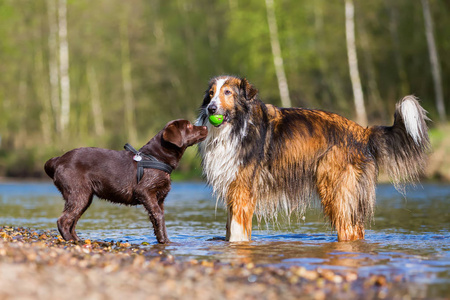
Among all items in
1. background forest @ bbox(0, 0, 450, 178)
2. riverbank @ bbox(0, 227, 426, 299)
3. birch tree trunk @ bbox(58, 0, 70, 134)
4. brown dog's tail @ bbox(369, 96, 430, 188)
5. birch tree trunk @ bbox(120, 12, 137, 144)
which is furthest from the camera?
birch tree trunk @ bbox(120, 12, 137, 144)

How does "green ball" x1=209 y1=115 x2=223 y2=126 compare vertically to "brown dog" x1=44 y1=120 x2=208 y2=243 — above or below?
above

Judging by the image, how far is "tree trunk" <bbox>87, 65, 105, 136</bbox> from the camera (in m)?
35.7

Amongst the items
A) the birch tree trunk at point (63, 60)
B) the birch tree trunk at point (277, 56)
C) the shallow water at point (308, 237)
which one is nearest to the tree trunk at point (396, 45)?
the birch tree trunk at point (277, 56)

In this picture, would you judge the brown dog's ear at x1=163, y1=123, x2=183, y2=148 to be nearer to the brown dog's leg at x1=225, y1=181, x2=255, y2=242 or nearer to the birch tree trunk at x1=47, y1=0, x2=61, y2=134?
the brown dog's leg at x1=225, y1=181, x2=255, y2=242

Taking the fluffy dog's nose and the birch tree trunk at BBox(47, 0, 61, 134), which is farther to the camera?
the birch tree trunk at BBox(47, 0, 61, 134)

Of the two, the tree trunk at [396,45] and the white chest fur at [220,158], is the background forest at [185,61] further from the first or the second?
the white chest fur at [220,158]

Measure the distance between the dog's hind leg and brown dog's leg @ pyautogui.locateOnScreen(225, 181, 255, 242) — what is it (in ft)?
2.96

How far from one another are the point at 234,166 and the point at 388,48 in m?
24.6

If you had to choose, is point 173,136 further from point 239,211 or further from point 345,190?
point 345,190

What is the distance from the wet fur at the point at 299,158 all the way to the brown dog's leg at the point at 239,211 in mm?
12

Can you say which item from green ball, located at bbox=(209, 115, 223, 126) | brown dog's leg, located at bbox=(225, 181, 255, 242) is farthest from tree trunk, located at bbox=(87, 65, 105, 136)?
green ball, located at bbox=(209, 115, 223, 126)

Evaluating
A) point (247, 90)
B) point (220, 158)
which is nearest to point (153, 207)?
point (220, 158)

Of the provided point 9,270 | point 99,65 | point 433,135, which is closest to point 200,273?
point 9,270

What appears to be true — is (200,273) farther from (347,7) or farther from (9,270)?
(347,7)
